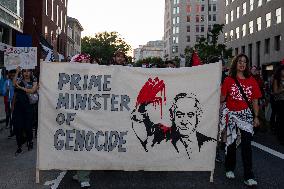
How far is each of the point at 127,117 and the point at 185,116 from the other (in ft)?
2.68

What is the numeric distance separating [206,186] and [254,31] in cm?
4204

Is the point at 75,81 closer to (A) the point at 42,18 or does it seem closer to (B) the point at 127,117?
(B) the point at 127,117

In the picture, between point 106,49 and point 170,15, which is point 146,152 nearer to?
point 106,49

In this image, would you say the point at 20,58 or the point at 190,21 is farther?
the point at 190,21

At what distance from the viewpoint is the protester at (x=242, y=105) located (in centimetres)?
668

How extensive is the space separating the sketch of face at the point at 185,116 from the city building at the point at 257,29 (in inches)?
1322

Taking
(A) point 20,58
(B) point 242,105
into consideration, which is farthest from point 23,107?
(B) point 242,105

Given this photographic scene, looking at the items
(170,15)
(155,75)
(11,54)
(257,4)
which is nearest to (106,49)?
(170,15)

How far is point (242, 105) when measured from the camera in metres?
6.72

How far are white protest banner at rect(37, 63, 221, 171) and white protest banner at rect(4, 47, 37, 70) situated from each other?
611 cm

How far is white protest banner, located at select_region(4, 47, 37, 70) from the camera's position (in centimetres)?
1221

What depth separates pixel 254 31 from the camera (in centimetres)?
4647

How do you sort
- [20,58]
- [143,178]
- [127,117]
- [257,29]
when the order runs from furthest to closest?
1. [257,29]
2. [20,58]
3. [143,178]
4. [127,117]

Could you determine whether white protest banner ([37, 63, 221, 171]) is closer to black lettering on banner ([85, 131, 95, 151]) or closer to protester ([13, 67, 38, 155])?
black lettering on banner ([85, 131, 95, 151])
